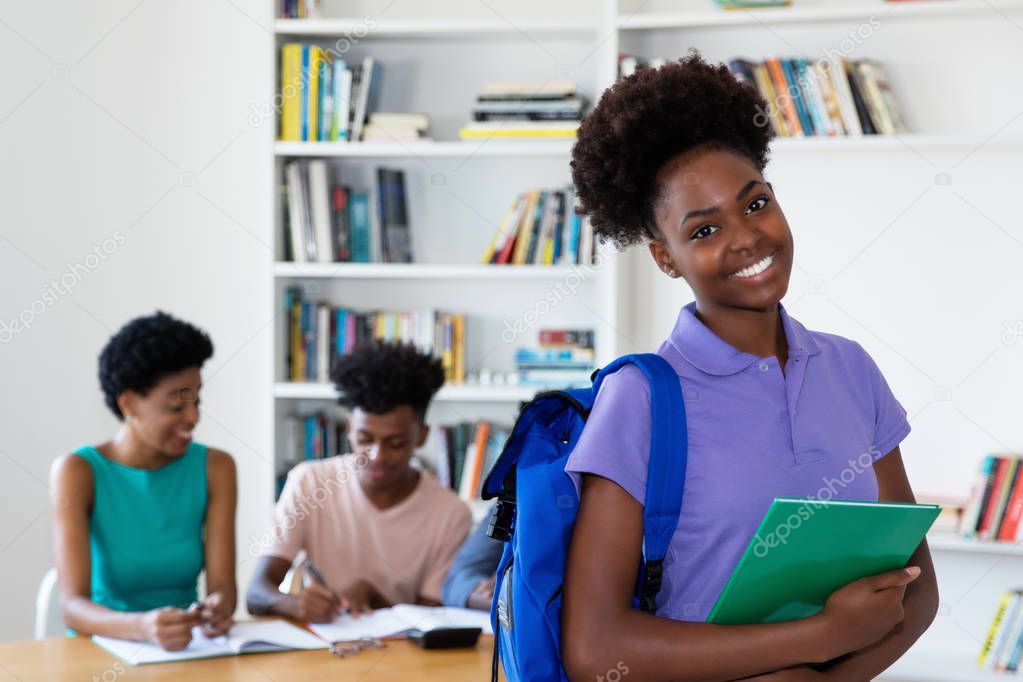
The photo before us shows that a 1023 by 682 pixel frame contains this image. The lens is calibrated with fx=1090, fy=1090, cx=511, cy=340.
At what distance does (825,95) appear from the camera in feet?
10.8

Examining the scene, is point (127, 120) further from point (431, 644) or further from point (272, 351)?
point (431, 644)

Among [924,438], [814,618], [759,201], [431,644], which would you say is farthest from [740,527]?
[924,438]

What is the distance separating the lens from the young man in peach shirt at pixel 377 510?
9.20ft

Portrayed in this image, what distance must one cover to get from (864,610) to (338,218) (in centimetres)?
275

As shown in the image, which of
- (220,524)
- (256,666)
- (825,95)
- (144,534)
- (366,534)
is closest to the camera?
(256,666)

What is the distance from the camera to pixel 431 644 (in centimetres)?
215

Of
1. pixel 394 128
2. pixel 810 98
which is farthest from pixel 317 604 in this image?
pixel 810 98

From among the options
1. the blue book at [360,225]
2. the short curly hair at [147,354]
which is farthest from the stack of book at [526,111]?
the short curly hair at [147,354]

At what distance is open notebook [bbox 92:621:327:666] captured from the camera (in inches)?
80.8

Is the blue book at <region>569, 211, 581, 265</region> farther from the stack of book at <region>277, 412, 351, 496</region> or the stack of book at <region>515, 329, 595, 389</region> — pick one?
the stack of book at <region>277, 412, 351, 496</region>

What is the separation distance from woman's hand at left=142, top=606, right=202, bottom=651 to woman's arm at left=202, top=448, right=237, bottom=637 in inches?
17.0

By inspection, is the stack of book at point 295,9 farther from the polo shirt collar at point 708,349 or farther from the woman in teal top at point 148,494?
the polo shirt collar at point 708,349

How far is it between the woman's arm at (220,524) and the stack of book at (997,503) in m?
2.05

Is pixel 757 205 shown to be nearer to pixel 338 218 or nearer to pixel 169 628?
pixel 169 628
